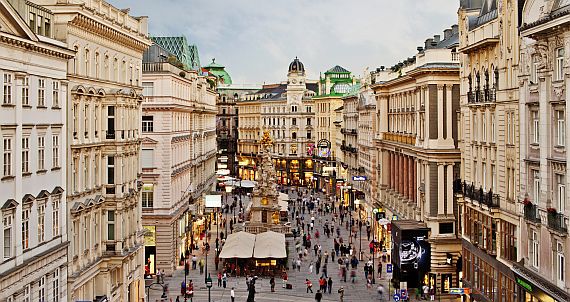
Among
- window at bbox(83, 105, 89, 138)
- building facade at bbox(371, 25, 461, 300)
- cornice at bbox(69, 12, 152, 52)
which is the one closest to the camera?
cornice at bbox(69, 12, 152, 52)

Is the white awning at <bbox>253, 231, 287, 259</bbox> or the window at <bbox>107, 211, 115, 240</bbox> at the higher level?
the window at <bbox>107, 211, 115, 240</bbox>

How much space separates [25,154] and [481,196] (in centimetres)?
2548

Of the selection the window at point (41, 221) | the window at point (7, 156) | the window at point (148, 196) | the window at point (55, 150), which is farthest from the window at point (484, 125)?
the window at point (148, 196)

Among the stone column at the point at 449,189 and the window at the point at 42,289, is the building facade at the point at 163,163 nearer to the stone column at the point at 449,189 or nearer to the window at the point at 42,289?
the stone column at the point at 449,189

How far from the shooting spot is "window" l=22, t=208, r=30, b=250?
31.3 meters

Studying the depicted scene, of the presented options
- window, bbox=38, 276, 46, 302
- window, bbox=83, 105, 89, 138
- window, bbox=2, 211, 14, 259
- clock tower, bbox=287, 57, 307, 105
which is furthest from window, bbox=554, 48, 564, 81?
clock tower, bbox=287, 57, 307, 105

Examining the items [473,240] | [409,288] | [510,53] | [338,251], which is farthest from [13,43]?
[338,251]

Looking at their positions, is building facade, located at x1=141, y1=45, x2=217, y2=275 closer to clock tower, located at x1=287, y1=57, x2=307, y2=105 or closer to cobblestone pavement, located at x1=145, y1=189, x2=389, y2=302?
cobblestone pavement, located at x1=145, y1=189, x2=389, y2=302

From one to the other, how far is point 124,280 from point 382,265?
29.0 metres

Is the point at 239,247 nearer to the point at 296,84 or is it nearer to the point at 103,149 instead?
the point at 103,149

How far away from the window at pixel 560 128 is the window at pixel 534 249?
5.37 metres

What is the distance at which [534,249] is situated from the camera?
3688 centimetres

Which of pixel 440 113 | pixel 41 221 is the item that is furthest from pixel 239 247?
pixel 41 221

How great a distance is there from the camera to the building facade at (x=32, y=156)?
29.5m
